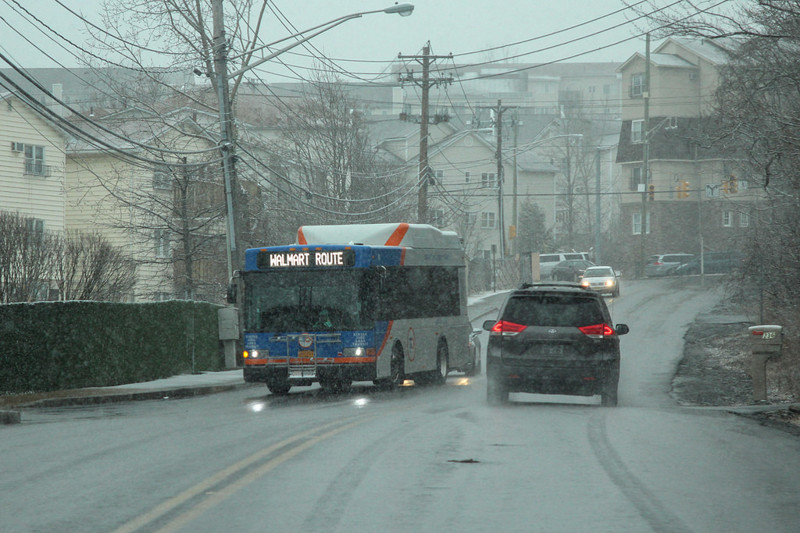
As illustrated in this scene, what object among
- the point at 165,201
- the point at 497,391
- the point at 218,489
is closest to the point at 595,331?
the point at 497,391

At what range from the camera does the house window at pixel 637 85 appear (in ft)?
269

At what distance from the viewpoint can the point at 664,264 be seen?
71.8m

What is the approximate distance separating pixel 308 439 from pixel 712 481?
4.81 m

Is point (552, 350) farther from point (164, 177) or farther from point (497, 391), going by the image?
point (164, 177)

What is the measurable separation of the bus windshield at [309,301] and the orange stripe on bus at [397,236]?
1.84m

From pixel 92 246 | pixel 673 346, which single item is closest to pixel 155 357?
pixel 92 246

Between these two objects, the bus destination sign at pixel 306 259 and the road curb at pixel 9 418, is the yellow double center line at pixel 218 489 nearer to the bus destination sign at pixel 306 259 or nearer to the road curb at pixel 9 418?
the road curb at pixel 9 418

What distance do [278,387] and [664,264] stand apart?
53.6m

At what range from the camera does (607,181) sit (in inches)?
4914

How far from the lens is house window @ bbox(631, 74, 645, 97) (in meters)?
82.1

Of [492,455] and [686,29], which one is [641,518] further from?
[686,29]

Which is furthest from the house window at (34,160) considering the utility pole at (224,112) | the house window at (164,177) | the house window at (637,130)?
the house window at (637,130)

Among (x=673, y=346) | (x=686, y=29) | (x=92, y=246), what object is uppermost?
(x=686, y=29)

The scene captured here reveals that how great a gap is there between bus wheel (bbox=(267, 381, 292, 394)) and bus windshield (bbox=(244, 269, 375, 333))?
114cm
